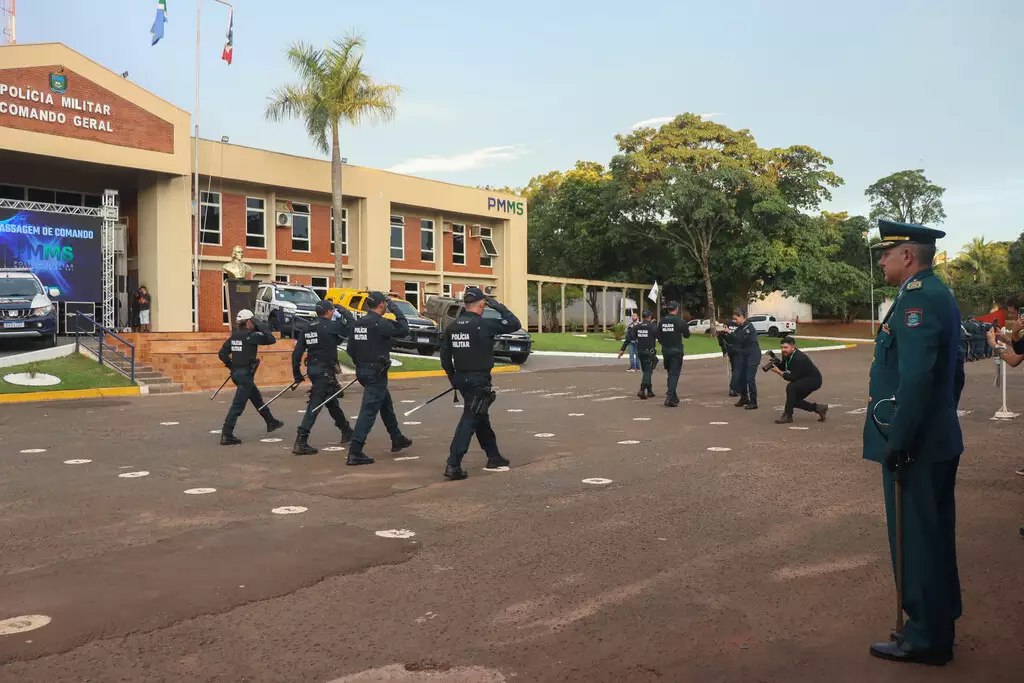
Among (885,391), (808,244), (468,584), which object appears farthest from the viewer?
(808,244)

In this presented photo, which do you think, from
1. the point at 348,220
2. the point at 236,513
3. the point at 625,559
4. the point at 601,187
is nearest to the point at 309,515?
the point at 236,513

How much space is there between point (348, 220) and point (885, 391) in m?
35.2

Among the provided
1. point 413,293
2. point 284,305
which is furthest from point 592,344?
point 284,305

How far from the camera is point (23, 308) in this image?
21625mm

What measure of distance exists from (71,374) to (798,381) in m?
16.0

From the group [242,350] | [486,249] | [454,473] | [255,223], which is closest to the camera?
[454,473]

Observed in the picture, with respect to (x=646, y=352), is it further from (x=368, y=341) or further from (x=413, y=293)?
(x=413, y=293)

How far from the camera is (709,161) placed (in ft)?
159

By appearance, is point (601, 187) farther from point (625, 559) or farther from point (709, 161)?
point (625, 559)

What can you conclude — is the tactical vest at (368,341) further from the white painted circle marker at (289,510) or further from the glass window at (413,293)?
the glass window at (413,293)

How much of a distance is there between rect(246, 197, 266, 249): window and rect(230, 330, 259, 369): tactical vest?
78.5 feet

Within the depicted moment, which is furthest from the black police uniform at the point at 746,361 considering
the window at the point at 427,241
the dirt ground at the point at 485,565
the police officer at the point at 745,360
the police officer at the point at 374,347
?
the window at the point at 427,241

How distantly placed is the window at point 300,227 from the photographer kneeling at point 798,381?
26.6 metres

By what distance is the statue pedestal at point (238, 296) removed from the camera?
32125mm
